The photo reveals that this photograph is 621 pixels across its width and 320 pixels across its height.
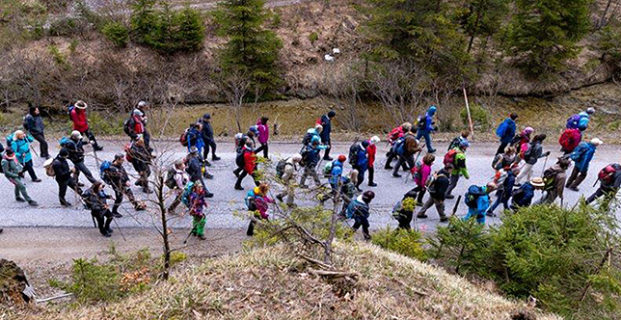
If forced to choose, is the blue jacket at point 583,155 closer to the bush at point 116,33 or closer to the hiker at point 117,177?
the hiker at point 117,177

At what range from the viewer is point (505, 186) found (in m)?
11.1

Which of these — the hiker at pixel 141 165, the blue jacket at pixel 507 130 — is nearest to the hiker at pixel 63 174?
the hiker at pixel 141 165

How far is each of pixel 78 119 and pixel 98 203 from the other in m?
4.52

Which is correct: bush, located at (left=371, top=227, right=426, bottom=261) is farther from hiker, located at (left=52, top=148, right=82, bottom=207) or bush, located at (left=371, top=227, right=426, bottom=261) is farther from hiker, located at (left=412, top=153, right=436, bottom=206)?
hiker, located at (left=52, top=148, right=82, bottom=207)

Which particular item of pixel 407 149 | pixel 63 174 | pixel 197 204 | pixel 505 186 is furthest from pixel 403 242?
pixel 63 174

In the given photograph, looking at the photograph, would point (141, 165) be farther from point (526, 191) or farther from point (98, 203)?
point (526, 191)

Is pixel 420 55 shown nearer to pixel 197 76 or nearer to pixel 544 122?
pixel 544 122

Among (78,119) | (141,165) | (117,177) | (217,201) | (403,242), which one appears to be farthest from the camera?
(78,119)

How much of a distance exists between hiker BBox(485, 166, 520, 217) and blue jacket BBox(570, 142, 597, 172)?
202 cm

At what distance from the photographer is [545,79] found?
26.5 meters

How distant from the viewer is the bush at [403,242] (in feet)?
30.1

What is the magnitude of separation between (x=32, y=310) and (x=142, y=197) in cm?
522

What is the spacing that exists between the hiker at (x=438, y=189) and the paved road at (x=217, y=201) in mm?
322

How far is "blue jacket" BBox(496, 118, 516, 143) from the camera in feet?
44.3
